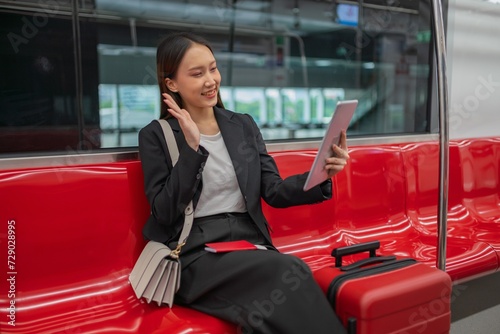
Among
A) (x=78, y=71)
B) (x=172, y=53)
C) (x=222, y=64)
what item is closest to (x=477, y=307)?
(x=172, y=53)

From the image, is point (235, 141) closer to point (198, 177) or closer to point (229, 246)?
point (198, 177)

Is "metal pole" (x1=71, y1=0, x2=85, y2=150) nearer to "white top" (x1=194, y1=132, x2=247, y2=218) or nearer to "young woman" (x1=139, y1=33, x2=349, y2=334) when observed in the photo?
"young woman" (x1=139, y1=33, x2=349, y2=334)

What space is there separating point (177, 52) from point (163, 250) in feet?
2.57

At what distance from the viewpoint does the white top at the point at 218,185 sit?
1955mm

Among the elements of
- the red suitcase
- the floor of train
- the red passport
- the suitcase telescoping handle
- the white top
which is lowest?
the floor of train

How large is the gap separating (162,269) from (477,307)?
1975 millimetres

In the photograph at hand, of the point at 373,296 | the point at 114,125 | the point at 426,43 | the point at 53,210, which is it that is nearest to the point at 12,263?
the point at 53,210

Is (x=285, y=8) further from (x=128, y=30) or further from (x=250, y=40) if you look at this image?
(x=128, y=30)

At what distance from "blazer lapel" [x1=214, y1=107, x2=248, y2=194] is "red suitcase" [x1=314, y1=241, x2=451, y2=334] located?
0.50 metres

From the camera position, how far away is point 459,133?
403 centimetres

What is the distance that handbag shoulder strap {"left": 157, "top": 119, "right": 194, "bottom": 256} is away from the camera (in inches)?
72.0

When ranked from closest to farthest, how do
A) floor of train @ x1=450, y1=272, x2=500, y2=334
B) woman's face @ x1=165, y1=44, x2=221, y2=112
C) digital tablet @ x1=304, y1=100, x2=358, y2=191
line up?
digital tablet @ x1=304, y1=100, x2=358, y2=191
woman's face @ x1=165, y1=44, x2=221, y2=112
floor of train @ x1=450, y1=272, x2=500, y2=334

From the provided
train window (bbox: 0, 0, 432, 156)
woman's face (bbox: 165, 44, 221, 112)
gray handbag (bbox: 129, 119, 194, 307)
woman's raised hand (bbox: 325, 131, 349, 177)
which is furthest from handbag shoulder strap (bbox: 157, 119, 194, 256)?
woman's raised hand (bbox: 325, 131, 349, 177)

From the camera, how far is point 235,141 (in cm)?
207
